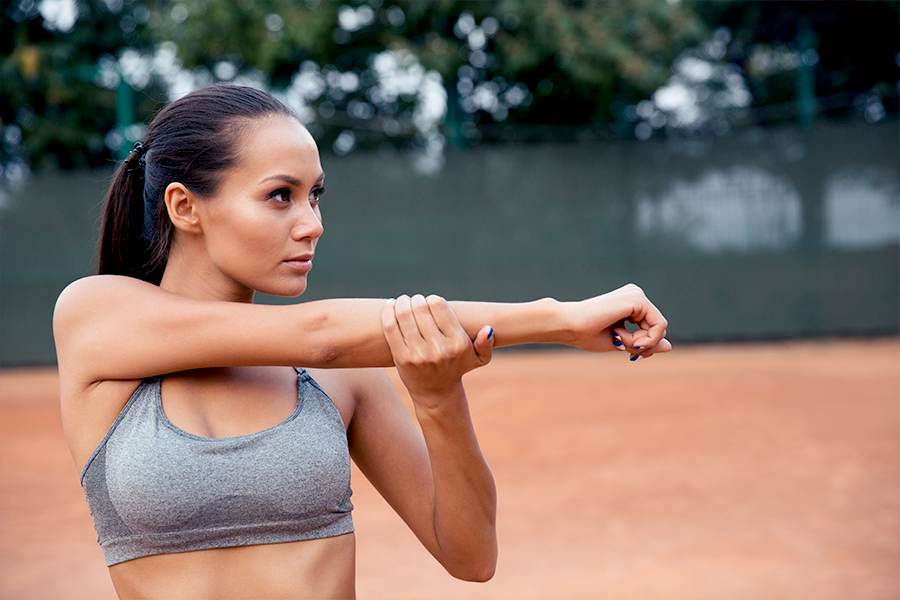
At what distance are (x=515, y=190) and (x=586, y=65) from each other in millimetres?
2415

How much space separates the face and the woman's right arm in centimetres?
8

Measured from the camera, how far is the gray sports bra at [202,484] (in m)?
1.04

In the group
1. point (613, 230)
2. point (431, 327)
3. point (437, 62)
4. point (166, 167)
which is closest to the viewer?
point (431, 327)

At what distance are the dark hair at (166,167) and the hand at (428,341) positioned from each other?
1.14 feet

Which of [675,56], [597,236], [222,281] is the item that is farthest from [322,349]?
[675,56]

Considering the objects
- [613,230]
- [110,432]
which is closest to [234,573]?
[110,432]

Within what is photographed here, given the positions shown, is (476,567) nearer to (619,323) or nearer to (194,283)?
(619,323)

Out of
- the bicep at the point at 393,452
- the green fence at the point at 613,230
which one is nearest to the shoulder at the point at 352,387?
the bicep at the point at 393,452

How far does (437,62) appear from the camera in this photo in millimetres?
11586

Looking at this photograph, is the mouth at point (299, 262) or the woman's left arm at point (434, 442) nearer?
the woman's left arm at point (434, 442)

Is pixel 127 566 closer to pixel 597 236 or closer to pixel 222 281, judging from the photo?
pixel 222 281

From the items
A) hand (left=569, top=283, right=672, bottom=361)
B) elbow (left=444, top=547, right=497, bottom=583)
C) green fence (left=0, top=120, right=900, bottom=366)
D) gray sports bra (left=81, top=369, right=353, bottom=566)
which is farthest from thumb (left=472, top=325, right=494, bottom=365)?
green fence (left=0, top=120, right=900, bottom=366)

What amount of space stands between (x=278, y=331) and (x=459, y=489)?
353 millimetres

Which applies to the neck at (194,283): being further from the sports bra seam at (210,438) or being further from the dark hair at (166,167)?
the sports bra seam at (210,438)
